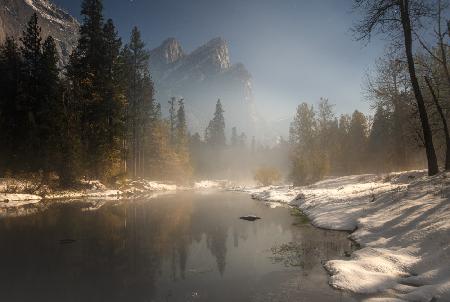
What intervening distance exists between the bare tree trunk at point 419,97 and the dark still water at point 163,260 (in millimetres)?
7062

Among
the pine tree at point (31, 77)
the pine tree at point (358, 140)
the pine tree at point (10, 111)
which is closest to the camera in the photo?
the pine tree at point (10, 111)

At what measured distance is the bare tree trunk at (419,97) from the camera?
685 inches

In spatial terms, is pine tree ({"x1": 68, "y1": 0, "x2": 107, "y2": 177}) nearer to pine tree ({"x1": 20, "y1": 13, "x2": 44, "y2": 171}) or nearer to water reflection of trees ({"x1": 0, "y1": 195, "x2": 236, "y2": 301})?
pine tree ({"x1": 20, "y1": 13, "x2": 44, "y2": 171})

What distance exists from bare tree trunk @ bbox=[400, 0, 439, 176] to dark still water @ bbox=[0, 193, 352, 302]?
706 centimetres

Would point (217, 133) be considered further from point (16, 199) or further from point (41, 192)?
point (16, 199)

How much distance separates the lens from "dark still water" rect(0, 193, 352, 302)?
27.3 ft

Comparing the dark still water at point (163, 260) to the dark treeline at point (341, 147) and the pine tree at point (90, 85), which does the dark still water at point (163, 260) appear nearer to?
the pine tree at point (90, 85)

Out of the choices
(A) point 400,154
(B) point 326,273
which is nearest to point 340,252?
(B) point 326,273

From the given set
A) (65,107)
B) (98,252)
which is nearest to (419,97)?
(98,252)

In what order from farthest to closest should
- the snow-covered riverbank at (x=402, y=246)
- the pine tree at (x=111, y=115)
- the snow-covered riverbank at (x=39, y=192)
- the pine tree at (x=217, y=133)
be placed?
1. the pine tree at (x=217, y=133)
2. the pine tree at (x=111, y=115)
3. the snow-covered riverbank at (x=39, y=192)
4. the snow-covered riverbank at (x=402, y=246)

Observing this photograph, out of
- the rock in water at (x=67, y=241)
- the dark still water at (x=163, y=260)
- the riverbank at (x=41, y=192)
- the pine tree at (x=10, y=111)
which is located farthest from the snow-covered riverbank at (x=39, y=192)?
the rock in water at (x=67, y=241)

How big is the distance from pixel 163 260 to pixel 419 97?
15.6 m

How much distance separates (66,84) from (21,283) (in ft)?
112

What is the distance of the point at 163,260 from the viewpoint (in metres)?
11.2
